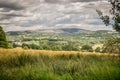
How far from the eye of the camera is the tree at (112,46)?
1586cm

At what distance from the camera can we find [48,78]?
9977mm

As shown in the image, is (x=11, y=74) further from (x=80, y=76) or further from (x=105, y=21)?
(x=105, y=21)

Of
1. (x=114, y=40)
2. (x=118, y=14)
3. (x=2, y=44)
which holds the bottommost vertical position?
(x=2, y=44)

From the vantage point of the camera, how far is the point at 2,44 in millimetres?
57938

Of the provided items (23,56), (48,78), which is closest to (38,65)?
(48,78)

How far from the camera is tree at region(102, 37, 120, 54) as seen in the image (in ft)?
52.0

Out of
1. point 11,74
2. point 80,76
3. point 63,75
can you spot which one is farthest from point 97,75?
point 11,74

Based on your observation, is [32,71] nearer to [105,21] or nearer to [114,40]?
[114,40]

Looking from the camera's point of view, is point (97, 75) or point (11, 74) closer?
point (97, 75)

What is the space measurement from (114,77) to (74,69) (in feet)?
6.70

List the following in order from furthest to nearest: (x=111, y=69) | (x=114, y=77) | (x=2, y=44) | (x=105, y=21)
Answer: (x=2, y=44), (x=105, y=21), (x=111, y=69), (x=114, y=77)

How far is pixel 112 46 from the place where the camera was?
1592 cm

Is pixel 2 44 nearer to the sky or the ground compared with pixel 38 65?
nearer to the ground

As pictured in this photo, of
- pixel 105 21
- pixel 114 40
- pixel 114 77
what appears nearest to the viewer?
pixel 114 77
